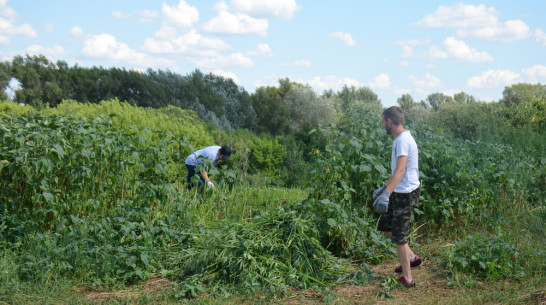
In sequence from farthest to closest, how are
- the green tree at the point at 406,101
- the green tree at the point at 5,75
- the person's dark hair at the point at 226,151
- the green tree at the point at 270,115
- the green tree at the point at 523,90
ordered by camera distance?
1. the green tree at the point at 406,101
2. the green tree at the point at 523,90
3. the green tree at the point at 270,115
4. the green tree at the point at 5,75
5. the person's dark hair at the point at 226,151

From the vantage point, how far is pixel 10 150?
16.0 feet

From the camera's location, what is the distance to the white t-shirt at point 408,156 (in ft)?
14.3

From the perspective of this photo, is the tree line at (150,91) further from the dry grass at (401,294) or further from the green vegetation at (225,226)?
the dry grass at (401,294)

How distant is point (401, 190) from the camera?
4516 millimetres

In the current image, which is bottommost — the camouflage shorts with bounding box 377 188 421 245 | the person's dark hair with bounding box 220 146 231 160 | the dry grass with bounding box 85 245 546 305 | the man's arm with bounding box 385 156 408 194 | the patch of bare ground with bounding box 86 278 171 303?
the dry grass with bounding box 85 245 546 305

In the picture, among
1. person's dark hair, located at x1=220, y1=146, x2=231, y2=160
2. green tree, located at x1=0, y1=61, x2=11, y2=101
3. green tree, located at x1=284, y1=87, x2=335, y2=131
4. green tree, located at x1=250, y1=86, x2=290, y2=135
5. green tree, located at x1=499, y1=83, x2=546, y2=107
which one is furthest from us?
green tree, located at x1=499, y1=83, x2=546, y2=107

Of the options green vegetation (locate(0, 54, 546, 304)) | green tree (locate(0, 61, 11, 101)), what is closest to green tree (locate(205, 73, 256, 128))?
green tree (locate(0, 61, 11, 101))

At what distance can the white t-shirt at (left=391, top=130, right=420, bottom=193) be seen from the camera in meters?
4.35

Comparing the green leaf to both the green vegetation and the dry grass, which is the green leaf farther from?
the dry grass

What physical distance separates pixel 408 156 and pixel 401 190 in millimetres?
318

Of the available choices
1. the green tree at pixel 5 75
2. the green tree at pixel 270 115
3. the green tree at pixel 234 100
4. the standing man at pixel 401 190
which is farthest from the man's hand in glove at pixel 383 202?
the green tree at pixel 5 75

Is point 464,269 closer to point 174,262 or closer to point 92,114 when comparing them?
point 174,262

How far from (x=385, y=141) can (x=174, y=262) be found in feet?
10.1

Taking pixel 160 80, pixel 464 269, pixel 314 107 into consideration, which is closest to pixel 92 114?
pixel 464 269
